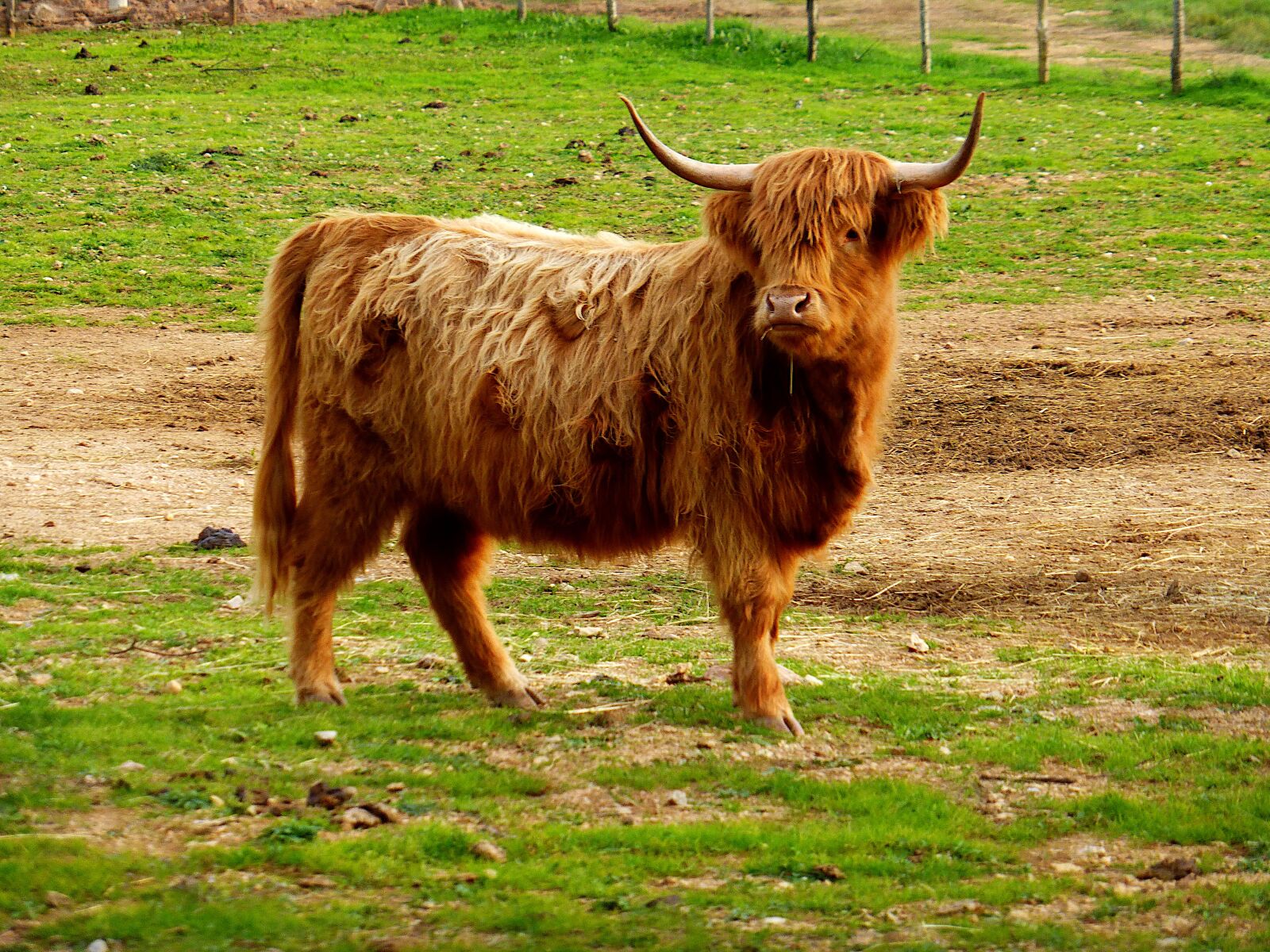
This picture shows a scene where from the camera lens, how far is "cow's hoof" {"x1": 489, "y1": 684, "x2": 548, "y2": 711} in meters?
5.41

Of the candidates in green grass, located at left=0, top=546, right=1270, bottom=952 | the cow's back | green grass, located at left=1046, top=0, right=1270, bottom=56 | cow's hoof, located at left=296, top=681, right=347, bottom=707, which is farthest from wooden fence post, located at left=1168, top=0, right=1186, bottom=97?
cow's hoof, located at left=296, top=681, right=347, bottom=707

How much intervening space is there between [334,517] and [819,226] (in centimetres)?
200

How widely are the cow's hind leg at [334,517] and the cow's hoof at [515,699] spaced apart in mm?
573

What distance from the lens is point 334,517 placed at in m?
5.47

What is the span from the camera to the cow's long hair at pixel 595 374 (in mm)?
4965

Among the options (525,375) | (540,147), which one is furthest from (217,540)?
(540,147)

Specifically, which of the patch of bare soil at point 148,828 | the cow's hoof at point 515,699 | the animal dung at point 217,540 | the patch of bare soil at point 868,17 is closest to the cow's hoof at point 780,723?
the cow's hoof at point 515,699

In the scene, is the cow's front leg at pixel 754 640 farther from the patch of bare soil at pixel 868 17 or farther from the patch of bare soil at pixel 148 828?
the patch of bare soil at pixel 868 17

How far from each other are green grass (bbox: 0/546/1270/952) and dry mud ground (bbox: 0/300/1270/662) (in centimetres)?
76

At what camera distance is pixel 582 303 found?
537 cm

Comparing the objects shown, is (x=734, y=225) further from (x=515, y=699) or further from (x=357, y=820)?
(x=357, y=820)

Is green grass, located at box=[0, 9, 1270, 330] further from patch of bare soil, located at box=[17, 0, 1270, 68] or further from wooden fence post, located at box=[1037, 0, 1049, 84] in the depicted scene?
patch of bare soil, located at box=[17, 0, 1270, 68]

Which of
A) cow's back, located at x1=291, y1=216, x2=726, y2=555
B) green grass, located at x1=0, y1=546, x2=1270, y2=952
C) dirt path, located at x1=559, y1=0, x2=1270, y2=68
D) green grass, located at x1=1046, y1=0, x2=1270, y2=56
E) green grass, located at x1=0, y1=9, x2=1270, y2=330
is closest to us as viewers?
green grass, located at x1=0, y1=546, x2=1270, y2=952

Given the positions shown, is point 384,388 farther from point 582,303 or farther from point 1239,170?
point 1239,170
